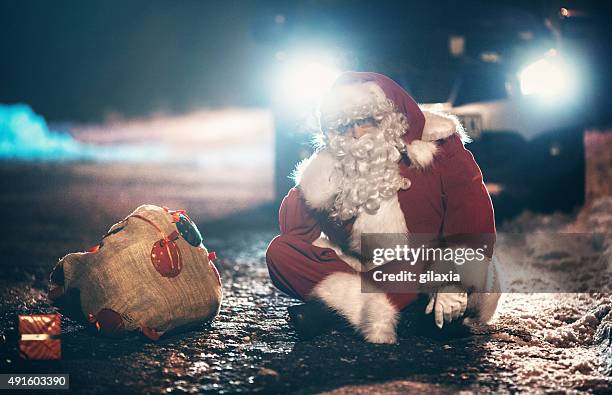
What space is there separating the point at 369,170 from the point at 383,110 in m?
0.28

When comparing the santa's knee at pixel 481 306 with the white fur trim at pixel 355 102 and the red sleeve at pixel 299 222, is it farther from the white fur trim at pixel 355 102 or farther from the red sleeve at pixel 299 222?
the white fur trim at pixel 355 102

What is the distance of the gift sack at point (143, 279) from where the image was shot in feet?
9.52

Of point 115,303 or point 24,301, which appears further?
point 24,301

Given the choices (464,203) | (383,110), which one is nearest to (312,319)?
(464,203)

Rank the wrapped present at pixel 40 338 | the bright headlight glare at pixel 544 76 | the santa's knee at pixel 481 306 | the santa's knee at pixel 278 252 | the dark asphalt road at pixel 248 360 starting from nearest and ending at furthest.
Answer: the dark asphalt road at pixel 248 360 < the wrapped present at pixel 40 338 < the santa's knee at pixel 481 306 < the santa's knee at pixel 278 252 < the bright headlight glare at pixel 544 76

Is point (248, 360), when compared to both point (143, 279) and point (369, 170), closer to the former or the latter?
point (143, 279)

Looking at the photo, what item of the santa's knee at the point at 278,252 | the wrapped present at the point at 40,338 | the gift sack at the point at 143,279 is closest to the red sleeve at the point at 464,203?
the santa's knee at the point at 278,252

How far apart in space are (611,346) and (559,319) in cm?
55

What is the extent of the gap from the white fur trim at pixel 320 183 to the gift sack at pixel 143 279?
601 millimetres

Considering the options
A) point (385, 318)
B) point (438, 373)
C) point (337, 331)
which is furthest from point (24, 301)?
point (438, 373)

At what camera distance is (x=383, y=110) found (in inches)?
115

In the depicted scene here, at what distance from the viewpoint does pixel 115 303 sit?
9.49 ft

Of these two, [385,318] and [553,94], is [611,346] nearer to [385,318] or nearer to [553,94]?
[385,318]

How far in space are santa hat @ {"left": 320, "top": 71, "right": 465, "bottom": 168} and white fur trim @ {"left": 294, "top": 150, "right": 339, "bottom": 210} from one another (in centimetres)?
17
